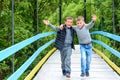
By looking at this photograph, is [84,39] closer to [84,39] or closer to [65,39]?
[84,39]

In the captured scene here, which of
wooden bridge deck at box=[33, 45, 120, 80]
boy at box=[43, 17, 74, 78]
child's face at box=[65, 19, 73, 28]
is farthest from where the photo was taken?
wooden bridge deck at box=[33, 45, 120, 80]

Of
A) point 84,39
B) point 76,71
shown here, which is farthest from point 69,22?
point 76,71

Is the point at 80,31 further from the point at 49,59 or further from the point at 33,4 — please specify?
the point at 33,4

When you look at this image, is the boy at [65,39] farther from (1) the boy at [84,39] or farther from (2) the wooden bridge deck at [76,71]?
(2) the wooden bridge deck at [76,71]

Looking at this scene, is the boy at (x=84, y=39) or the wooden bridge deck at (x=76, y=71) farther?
the wooden bridge deck at (x=76, y=71)

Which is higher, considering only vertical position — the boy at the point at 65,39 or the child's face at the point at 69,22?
the child's face at the point at 69,22

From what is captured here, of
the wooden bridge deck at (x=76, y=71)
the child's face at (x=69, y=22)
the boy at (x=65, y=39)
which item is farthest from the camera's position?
the wooden bridge deck at (x=76, y=71)

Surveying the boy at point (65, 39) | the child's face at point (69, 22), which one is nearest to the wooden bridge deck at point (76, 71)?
the boy at point (65, 39)

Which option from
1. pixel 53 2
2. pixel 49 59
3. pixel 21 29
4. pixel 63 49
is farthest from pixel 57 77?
pixel 53 2

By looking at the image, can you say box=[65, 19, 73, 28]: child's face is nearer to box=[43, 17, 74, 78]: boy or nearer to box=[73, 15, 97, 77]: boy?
box=[43, 17, 74, 78]: boy

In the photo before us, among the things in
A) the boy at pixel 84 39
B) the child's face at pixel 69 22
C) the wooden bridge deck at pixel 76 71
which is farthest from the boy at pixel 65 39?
the wooden bridge deck at pixel 76 71

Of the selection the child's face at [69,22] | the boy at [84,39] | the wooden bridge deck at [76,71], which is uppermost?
the child's face at [69,22]

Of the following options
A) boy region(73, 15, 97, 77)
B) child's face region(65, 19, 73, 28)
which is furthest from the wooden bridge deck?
Answer: child's face region(65, 19, 73, 28)

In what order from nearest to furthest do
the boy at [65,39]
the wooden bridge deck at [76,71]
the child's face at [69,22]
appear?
the child's face at [69,22]
the boy at [65,39]
the wooden bridge deck at [76,71]
